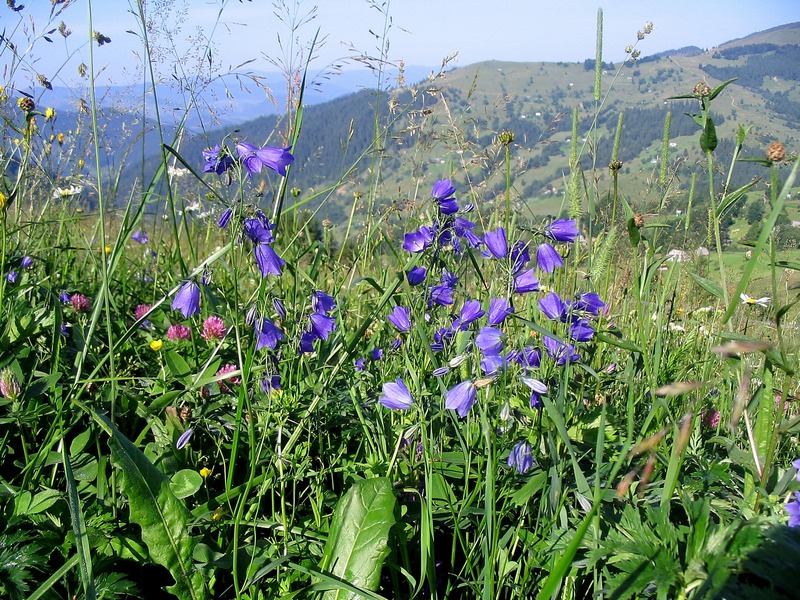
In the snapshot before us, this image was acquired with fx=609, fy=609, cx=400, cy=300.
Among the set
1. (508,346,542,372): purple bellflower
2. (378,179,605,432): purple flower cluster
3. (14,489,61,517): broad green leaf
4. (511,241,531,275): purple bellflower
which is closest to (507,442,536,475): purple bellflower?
(378,179,605,432): purple flower cluster

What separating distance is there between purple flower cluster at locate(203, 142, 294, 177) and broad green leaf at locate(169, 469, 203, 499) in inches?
28.3

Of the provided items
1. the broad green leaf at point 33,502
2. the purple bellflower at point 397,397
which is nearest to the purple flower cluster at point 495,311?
the purple bellflower at point 397,397

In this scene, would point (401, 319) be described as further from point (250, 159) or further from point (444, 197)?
point (250, 159)

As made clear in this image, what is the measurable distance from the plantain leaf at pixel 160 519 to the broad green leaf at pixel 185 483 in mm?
104

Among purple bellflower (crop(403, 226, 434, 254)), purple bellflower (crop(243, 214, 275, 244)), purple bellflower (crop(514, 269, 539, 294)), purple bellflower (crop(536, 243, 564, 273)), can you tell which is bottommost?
purple bellflower (crop(514, 269, 539, 294))

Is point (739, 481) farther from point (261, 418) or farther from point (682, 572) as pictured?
point (261, 418)

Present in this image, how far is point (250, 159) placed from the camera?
1349 millimetres

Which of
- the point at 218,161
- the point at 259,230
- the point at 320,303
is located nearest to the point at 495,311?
the point at 320,303

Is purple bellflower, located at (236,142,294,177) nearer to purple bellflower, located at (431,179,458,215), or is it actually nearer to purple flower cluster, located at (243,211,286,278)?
purple flower cluster, located at (243,211,286,278)

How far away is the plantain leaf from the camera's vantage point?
129cm

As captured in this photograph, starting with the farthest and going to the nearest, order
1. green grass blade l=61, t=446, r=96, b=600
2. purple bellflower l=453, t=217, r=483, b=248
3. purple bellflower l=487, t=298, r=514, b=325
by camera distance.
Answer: purple bellflower l=453, t=217, r=483, b=248
purple bellflower l=487, t=298, r=514, b=325
green grass blade l=61, t=446, r=96, b=600

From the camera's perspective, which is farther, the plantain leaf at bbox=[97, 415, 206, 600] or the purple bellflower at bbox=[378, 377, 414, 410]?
the purple bellflower at bbox=[378, 377, 414, 410]

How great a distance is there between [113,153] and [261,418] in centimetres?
300

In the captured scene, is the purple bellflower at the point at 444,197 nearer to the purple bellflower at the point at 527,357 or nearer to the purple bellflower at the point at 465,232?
the purple bellflower at the point at 465,232
